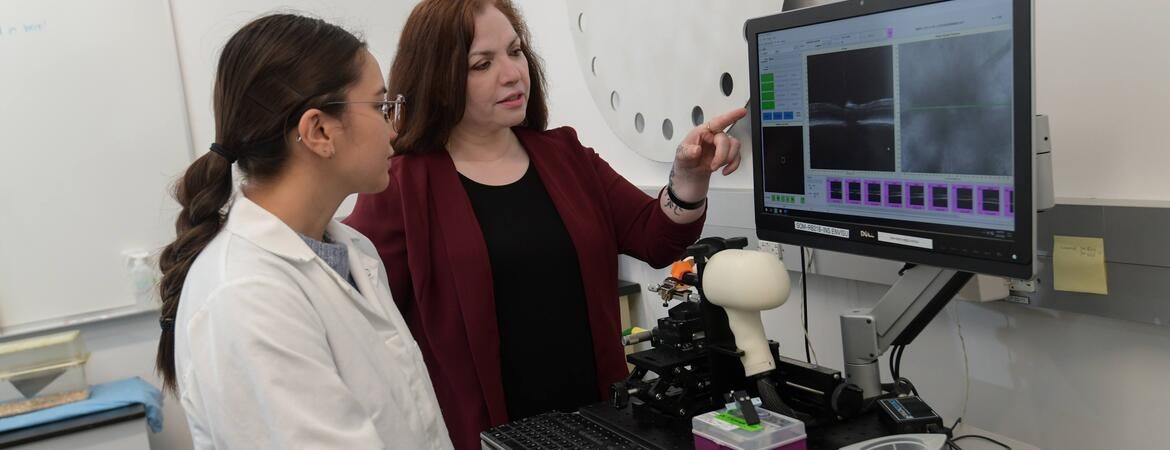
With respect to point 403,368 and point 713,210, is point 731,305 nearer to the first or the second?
point 403,368

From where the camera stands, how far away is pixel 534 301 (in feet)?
4.78

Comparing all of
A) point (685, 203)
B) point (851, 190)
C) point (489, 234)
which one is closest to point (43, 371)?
point (489, 234)

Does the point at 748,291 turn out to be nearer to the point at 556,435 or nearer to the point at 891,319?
the point at 891,319

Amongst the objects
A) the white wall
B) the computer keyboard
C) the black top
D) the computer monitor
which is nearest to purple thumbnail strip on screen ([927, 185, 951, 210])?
the computer monitor

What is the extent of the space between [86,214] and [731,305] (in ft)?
→ 8.27

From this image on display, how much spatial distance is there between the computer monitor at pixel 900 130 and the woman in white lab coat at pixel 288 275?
58 centimetres

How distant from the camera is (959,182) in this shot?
982mm

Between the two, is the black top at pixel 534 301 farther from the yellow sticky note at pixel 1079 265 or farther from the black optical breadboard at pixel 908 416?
the yellow sticky note at pixel 1079 265

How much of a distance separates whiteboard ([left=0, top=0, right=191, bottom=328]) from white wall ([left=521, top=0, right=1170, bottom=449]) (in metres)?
2.59

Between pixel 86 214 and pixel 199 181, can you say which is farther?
pixel 86 214

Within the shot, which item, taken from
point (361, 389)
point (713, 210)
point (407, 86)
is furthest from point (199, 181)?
point (713, 210)

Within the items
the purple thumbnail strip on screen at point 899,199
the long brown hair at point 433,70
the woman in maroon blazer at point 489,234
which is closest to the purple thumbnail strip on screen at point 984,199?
the purple thumbnail strip on screen at point 899,199

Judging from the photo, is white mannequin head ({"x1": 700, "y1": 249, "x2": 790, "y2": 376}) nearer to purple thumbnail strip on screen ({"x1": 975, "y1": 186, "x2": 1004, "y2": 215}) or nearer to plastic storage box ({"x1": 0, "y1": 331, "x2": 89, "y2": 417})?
purple thumbnail strip on screen ({"x1": 975, "y1": 186, "x2": 1004, "y2": 215})

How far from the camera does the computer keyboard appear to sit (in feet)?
3.67
